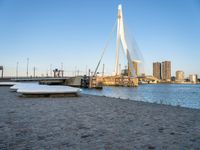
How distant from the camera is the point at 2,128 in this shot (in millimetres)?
4613

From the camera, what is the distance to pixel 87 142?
3576 millimetres

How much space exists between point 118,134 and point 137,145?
78 cm

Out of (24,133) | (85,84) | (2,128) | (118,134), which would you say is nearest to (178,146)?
(118,134)

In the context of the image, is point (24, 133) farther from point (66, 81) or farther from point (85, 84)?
point (66, 81)

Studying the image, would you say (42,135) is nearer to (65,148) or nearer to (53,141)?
(53,141)

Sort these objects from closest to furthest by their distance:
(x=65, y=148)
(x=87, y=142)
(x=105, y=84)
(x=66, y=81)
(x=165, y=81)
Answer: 1. (x=65, y=148)
2. (x=87, y=142)
3. (x=66, y=81)
4. (x=105, y=84)
5. (x=165, y=81)

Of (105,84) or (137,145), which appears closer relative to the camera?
(137,145)

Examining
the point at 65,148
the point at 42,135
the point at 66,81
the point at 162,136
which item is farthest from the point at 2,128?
the point at 66,81

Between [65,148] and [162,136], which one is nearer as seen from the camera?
[65,148]

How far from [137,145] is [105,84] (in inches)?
3425

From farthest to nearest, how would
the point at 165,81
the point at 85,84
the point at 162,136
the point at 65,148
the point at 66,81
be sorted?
the point at 165,81 < the point at 66,81 < the point at 85,84 < the point at 162,136 < the point at 65,148

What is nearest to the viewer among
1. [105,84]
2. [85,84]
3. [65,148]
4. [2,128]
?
[65,148]

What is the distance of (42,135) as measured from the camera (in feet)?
13.3

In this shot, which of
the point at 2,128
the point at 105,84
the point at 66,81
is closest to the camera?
the point at 2,128
